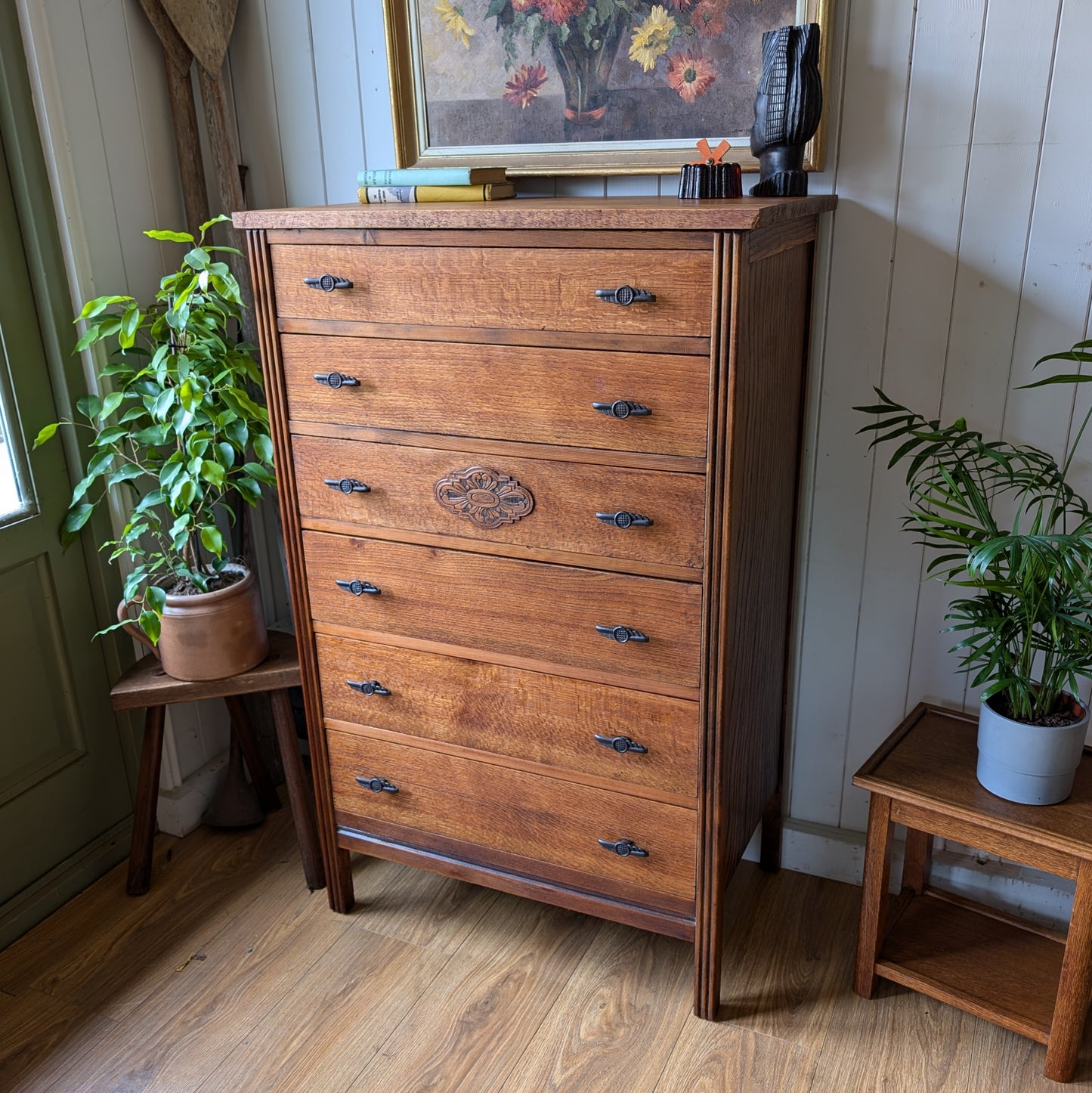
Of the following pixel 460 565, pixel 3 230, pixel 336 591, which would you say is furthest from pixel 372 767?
pixel 3 230

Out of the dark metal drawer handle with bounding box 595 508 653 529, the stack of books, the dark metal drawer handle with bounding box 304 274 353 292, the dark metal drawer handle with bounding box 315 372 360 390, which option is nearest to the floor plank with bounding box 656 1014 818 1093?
the dark metal drawer handle with bounding box 595 508 653 529

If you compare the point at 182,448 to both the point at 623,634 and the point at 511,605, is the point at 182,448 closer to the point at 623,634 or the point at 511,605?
the point at 511,605

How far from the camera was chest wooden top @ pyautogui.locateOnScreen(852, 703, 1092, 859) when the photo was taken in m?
1.48

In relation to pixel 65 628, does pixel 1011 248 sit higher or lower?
higher

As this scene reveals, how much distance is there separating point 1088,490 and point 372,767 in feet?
4.34

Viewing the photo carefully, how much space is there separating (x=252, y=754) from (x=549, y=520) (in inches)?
42.2

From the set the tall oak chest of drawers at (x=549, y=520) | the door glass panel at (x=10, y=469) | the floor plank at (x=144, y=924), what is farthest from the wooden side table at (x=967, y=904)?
the door glass panel at (x=10, y=469)

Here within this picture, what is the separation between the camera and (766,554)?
1670 millimetres

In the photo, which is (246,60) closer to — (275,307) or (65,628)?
(275,307)

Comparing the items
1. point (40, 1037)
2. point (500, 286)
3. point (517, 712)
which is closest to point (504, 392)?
point (500, 286)

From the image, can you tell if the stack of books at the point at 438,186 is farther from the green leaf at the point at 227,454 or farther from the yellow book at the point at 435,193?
the green leaf at the point at 227,454

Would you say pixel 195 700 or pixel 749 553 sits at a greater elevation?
pixel 749 553

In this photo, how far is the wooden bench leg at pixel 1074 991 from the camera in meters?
1.46

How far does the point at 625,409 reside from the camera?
4.60 feet
